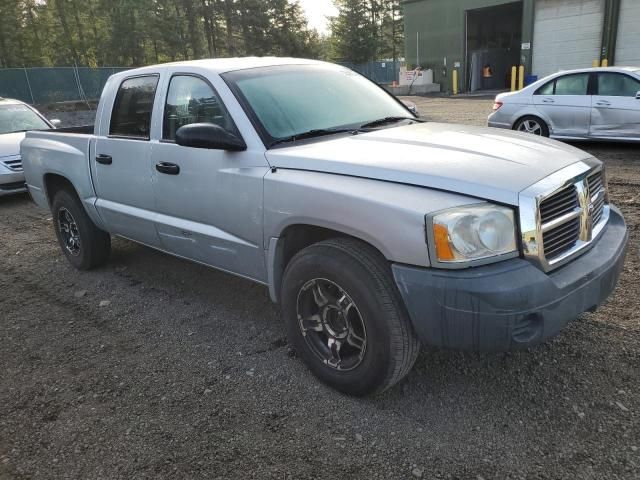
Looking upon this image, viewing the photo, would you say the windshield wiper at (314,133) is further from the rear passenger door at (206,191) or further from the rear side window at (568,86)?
the rear side window at (568,86)

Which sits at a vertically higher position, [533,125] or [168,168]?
[168,168]

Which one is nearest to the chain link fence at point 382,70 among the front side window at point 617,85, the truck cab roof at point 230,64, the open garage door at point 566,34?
the open garage door at point 566,34

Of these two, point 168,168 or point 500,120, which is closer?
point 168,168

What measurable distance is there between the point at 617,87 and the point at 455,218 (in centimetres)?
838

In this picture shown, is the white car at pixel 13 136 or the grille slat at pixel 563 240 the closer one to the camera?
the grille slat at pixel 563 240

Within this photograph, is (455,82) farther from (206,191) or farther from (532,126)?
(206,191)

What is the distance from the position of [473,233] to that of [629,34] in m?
25.7

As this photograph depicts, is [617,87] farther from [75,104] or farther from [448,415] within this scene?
[75,104]

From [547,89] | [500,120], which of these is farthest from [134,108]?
[547,89]

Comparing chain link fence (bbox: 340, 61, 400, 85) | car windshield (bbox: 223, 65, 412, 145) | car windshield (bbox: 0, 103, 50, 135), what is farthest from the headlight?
chain link fence (bbox: 340, 61, 400, 85)

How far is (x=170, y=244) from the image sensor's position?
394 cm

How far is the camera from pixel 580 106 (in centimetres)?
920

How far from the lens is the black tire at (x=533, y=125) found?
969 centimetres

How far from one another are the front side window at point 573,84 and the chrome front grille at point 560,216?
291 inches
